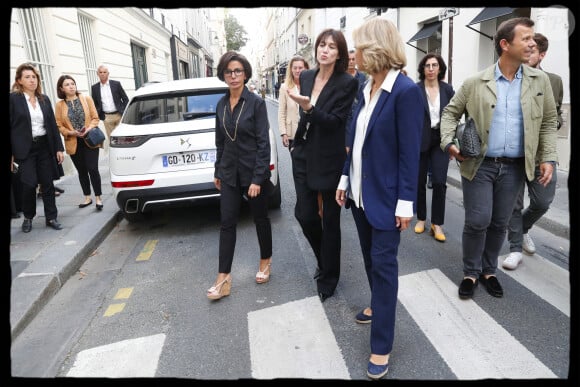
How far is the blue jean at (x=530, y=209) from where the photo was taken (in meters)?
3.75

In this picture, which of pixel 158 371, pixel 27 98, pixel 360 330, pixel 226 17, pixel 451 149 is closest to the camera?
pixel 158 371

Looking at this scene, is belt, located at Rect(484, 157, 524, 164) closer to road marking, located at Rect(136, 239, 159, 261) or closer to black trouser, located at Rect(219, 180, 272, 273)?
black trouser, located at Rect(219, 180, 272, 273)

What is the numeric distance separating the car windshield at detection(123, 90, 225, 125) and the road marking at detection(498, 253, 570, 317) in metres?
3.50

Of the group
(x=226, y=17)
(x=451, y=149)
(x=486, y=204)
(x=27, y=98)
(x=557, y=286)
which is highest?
(x=226, y=17)

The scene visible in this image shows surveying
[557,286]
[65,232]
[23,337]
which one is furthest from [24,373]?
[557,286]

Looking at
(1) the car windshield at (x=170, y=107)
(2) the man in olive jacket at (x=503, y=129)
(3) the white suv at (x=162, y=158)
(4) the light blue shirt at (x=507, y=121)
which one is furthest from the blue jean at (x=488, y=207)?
(1) the car windshield at (x=170, y=107)

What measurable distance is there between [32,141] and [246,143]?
2.94 metres

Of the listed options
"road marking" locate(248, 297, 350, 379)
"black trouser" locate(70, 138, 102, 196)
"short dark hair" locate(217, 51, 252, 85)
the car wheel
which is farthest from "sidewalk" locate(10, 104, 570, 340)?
"short dark hair" locate(217, 51, 252, 85)

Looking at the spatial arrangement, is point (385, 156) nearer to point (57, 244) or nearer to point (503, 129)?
point (503, 129)

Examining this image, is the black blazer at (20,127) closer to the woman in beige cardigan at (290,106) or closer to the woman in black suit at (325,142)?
the woman in beige cardigan at (290,106)

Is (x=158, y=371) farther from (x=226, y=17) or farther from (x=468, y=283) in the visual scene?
(x=226, y=17)

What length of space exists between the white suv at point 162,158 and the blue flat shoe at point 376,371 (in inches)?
104

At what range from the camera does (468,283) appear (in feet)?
11.1

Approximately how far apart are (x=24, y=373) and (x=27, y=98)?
3.47 metres
